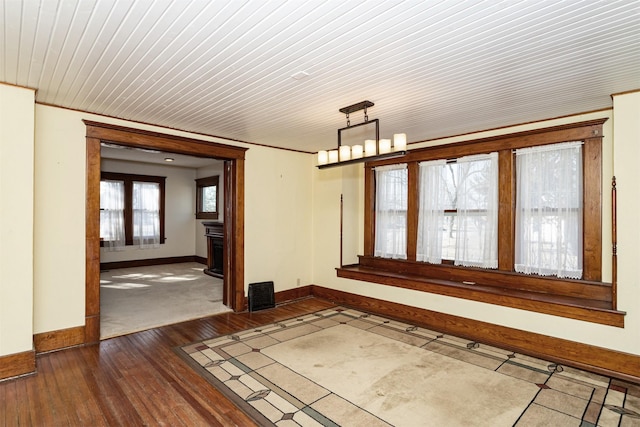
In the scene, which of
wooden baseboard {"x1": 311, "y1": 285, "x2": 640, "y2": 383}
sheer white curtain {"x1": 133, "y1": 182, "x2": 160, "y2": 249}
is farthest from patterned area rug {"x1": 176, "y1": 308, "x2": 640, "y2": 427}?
sheer white curtain {"x1": 133, "y1": 182, "x2": 160, "y2": 249}

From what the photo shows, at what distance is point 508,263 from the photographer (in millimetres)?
4270

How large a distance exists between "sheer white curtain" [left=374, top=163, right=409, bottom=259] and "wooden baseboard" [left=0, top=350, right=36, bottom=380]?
4551mm

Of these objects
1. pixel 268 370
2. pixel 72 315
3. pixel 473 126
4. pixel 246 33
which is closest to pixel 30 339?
pixel 72 315

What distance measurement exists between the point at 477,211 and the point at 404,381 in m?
2.59

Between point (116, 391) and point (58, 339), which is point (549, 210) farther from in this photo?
point (58, 339)

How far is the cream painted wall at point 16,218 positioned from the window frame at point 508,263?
4085 mm

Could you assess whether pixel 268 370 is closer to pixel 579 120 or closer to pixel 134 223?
pixel 579 120

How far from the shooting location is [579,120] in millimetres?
3723

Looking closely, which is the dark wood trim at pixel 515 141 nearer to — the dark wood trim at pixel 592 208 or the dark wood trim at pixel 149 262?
the dark wood trim at pixel 592 208

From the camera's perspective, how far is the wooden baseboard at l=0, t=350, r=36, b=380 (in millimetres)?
2990

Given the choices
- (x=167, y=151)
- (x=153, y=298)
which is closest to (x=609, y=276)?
(x=167, y=151)

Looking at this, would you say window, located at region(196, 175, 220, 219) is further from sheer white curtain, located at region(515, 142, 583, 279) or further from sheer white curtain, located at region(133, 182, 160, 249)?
sheer white curtain, located at region(515, 142, 583, 279)

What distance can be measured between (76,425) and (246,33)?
2.96 metres

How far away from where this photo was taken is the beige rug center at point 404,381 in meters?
2.58
